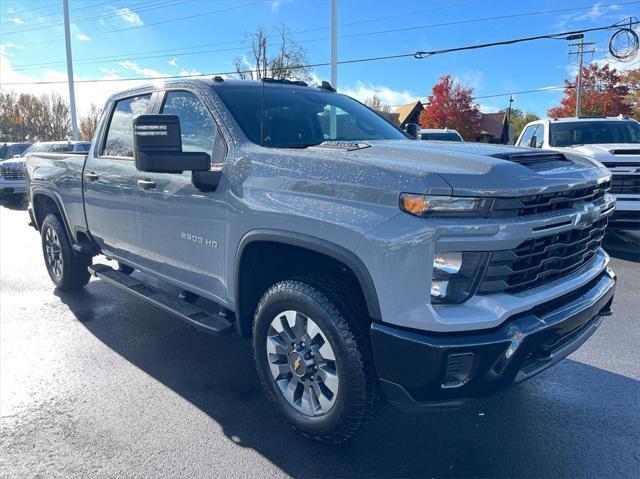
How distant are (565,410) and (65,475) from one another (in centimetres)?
286

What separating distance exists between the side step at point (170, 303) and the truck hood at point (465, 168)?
126cm

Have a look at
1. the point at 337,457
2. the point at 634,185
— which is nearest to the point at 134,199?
the point at 337,457

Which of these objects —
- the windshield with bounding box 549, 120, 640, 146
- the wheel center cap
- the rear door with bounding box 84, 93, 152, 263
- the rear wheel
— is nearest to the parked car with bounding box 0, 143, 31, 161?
the rear wheel

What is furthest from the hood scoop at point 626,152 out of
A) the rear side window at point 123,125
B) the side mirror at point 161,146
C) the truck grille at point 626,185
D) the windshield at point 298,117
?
the side mirror at point 161,146

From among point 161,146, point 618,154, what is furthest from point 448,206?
point 618,154

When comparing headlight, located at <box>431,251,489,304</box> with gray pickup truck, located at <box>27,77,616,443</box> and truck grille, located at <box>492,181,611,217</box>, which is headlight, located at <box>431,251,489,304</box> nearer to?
gray pickup truck, located at <box>27,77,616,443</box>

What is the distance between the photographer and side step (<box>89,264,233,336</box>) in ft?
11.0

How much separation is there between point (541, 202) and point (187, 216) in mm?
2173

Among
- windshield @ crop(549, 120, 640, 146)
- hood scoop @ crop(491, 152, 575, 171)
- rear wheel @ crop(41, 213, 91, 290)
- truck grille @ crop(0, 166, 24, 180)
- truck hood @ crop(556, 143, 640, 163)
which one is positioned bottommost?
rear wheel @ crop(41, 213, 91, 290)

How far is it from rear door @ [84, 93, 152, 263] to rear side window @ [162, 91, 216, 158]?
0.39 meters

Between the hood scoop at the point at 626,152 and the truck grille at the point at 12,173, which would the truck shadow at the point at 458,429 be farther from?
the truck grille at the point at 12,173

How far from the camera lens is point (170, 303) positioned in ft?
12.5

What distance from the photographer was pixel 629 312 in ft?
16.1

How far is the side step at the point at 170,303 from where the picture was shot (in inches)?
132
